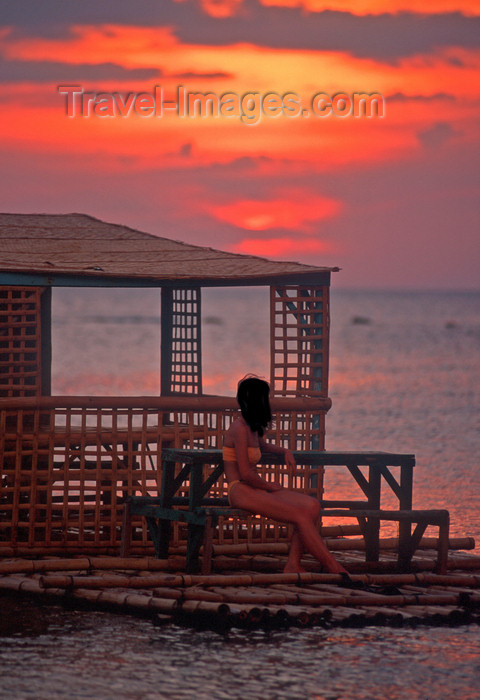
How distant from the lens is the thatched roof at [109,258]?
32.0 feet

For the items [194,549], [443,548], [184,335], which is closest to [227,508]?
[194,549]

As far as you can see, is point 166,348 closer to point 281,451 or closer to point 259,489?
point 281,451

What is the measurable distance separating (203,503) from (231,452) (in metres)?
0.69

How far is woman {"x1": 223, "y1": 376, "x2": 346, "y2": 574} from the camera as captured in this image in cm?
805

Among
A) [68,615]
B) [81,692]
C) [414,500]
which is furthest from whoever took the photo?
[414,500]

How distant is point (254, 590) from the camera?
7.91m

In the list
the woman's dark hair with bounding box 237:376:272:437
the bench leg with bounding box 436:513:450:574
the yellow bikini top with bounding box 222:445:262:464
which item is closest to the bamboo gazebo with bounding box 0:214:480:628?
the bench leg with bounding box 436:513:450:574

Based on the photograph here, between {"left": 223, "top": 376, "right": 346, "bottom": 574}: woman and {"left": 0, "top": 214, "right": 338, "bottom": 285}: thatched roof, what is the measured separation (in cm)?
208

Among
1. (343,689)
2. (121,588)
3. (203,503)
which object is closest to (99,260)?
(203,503)

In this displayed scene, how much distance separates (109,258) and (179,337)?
6.83 feet

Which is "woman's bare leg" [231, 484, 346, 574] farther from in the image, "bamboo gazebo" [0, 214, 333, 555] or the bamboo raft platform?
"bamboo gazebo" [0, 214, 333, 555]

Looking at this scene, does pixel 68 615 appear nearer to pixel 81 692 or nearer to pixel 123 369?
pixel 81 692

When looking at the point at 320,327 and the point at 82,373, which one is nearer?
the point at 320,327

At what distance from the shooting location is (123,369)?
5481 centimetres
